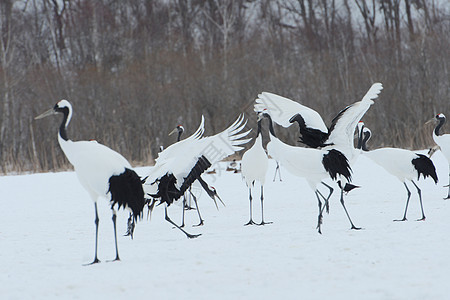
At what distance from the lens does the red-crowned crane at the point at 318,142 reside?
6328 millimetres

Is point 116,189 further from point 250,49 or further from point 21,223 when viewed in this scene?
point 250,49

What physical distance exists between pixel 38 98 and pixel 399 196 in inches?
550

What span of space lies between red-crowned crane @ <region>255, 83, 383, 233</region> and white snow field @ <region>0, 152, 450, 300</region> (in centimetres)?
67

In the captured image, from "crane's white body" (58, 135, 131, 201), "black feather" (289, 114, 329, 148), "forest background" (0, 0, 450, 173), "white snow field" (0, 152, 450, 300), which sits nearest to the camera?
"white snow field" (0, 152, 450, 300)

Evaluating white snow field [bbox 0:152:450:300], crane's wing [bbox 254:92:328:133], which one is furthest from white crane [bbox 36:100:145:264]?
crane's wing [bbox 254:92:328:133]

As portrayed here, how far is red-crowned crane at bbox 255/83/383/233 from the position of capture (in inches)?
249

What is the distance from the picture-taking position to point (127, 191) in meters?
A: 5.25

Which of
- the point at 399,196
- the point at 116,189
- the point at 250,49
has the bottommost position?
the point at 399,196

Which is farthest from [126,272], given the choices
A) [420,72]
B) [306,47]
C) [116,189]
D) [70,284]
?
[306,47]

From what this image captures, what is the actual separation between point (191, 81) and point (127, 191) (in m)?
14.9

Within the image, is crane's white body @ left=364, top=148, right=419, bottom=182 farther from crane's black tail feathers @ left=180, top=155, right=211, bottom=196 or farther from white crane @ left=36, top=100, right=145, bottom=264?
white crane @ left=36, top=100, right=145, bottom=264

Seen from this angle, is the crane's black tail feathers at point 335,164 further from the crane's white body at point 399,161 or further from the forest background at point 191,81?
the forest background at point 191,81

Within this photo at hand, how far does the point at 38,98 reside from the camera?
19438 mm

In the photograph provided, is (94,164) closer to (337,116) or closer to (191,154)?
(191,154)
